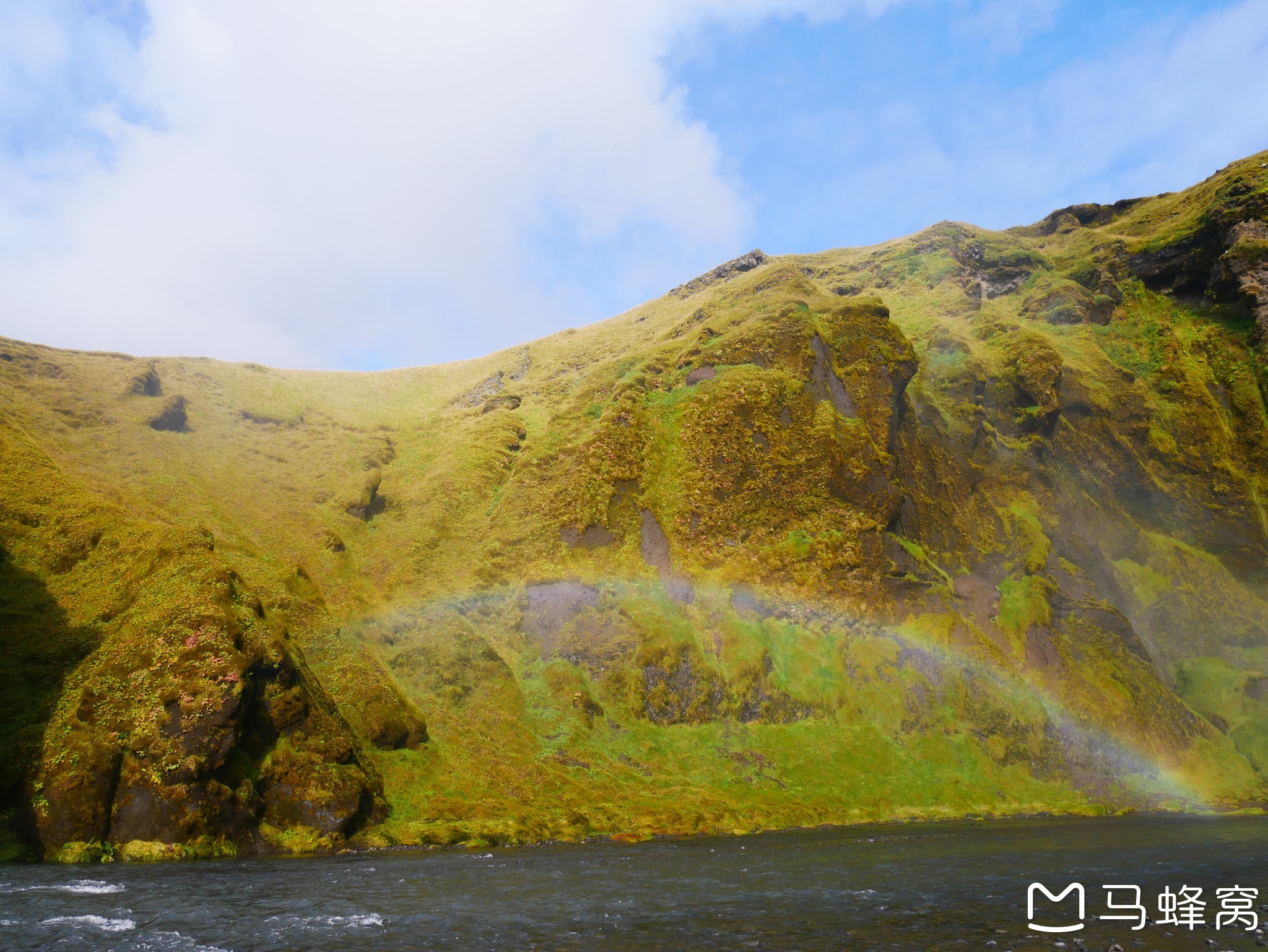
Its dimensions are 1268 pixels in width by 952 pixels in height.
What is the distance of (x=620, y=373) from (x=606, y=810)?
6104cm

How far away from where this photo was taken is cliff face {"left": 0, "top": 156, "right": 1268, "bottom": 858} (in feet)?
122

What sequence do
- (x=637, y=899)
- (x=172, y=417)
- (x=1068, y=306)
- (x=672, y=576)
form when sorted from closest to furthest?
1. (x=637, y=899)
2. (x=672, y=576)
3. (x=172, y=417)
4. (x=1068, y=306)

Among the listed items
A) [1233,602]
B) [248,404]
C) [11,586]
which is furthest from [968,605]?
[248,404]

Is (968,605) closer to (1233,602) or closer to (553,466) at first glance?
(1233,602)

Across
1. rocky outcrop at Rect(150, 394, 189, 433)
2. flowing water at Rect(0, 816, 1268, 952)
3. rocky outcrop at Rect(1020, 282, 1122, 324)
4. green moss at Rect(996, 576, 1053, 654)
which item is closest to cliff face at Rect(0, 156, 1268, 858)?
green moss at Rect(996, 576, 1053, 654)

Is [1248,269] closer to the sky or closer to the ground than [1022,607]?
closer to the sky

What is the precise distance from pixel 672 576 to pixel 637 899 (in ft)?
150

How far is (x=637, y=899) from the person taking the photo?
24078mm

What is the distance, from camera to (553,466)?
3164 inches

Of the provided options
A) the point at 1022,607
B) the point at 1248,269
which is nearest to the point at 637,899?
the point at 1022,607

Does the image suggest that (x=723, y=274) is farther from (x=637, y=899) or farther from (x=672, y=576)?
(x=637, y=899)

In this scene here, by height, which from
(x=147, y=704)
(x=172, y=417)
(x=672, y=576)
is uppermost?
(x=172, y=417)

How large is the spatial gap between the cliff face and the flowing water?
7874 millimetres

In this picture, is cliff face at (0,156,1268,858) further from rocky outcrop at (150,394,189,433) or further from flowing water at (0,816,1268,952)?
flowing water at (0,816,1268,952)
